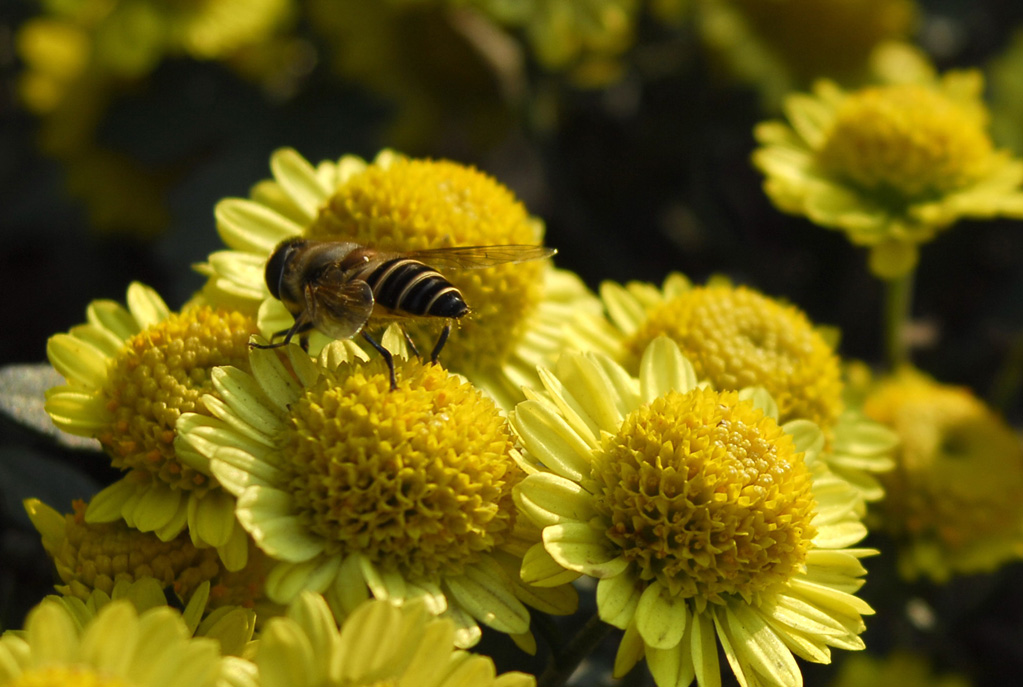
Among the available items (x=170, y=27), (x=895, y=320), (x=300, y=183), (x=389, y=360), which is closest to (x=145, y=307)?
(x=300, y=183)

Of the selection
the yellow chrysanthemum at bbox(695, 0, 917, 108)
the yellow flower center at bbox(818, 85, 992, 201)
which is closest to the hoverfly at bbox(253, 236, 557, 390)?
the yellow flower center at bbox(818, 85, 992, 201)

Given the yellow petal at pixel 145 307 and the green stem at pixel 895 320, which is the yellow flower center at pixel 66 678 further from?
the green stem at pixel 895 320

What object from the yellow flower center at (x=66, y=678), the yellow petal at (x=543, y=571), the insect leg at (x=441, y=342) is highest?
the insect leg at (x=441, y=342)

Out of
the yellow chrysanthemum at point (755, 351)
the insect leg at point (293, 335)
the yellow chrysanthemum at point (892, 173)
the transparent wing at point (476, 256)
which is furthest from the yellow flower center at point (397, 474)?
the yellow chrysanthemum at point (892, 173)

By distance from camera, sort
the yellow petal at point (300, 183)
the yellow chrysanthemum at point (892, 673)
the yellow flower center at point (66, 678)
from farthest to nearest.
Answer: the yellow chrysanthemum at point (892, 673)
the yellow petal at point (300, 183)
the yellow flower center at point (66, 678)

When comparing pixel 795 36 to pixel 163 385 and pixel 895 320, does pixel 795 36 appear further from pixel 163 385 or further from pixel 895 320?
pixel 163 385

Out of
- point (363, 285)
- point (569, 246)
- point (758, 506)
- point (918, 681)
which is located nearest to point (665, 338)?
point (758, 506)
